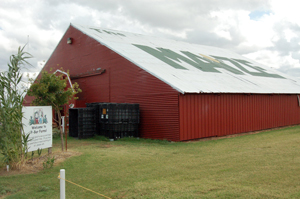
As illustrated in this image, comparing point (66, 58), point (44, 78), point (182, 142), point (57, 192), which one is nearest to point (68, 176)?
point (57, 192)

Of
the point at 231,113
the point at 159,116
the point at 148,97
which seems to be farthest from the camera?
the point at 231,113

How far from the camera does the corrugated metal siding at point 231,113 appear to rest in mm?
16453

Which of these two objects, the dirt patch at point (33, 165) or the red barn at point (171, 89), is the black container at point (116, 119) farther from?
the dirt patch at point (33, 165)

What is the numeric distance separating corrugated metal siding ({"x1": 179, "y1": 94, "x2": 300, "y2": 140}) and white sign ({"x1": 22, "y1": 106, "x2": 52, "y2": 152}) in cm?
734

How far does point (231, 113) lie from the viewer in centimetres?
1911

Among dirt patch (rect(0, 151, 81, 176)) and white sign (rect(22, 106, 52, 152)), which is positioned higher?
white sign (rect(22, 106, 52, 152))

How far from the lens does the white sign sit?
10000mm

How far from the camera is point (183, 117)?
16.1 metres

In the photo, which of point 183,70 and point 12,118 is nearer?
point 12,118

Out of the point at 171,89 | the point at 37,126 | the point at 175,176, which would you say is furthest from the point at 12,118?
the point at 171,89

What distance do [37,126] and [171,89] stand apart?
7.82 m

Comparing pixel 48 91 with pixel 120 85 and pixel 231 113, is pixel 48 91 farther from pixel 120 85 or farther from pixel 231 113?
pixel 231 113

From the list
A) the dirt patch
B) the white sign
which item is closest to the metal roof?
the dirt patch

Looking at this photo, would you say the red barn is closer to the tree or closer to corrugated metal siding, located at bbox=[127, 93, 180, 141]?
corrugated metal siding, located at bbox=[127, 93, 180, 141]
